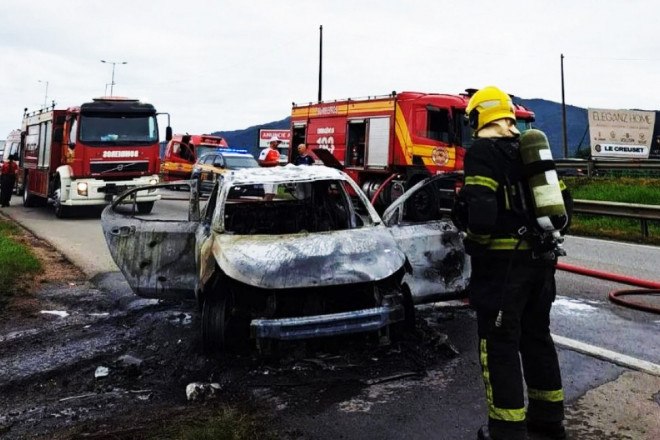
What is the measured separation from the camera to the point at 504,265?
315 cm

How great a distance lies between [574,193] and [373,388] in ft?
47.1

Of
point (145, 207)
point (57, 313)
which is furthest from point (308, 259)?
point (145, 207)

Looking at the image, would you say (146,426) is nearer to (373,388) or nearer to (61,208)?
(373,388)

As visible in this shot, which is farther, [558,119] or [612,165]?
[558,119]

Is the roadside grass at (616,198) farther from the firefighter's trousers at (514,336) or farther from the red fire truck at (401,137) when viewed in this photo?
the firefighter's trousers at (514,336)

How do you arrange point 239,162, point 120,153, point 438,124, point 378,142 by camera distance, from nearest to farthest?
point 438,124 < point 120,153 < point 378,142 < point 239,162

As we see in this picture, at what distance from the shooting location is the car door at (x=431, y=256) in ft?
16.6

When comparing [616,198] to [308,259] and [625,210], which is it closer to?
[625,210]

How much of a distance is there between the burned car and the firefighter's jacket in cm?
119

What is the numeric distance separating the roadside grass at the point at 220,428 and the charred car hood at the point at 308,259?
91 cm

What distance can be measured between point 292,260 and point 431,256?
140 centimetres

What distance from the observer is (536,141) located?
3135mm

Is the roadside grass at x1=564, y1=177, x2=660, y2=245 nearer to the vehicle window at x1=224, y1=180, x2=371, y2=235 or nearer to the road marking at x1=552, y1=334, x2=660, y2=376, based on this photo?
the road marking at x1=552, y1=334, x2=660, y2=376

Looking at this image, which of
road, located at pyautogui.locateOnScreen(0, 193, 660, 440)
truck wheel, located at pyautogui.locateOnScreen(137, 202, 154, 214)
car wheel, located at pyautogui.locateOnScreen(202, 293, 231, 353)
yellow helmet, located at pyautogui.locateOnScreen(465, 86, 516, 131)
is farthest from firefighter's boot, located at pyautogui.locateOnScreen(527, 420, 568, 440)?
truck wheel, located at pyautogui.locateOnScreen(137, 202, 154, 214)
